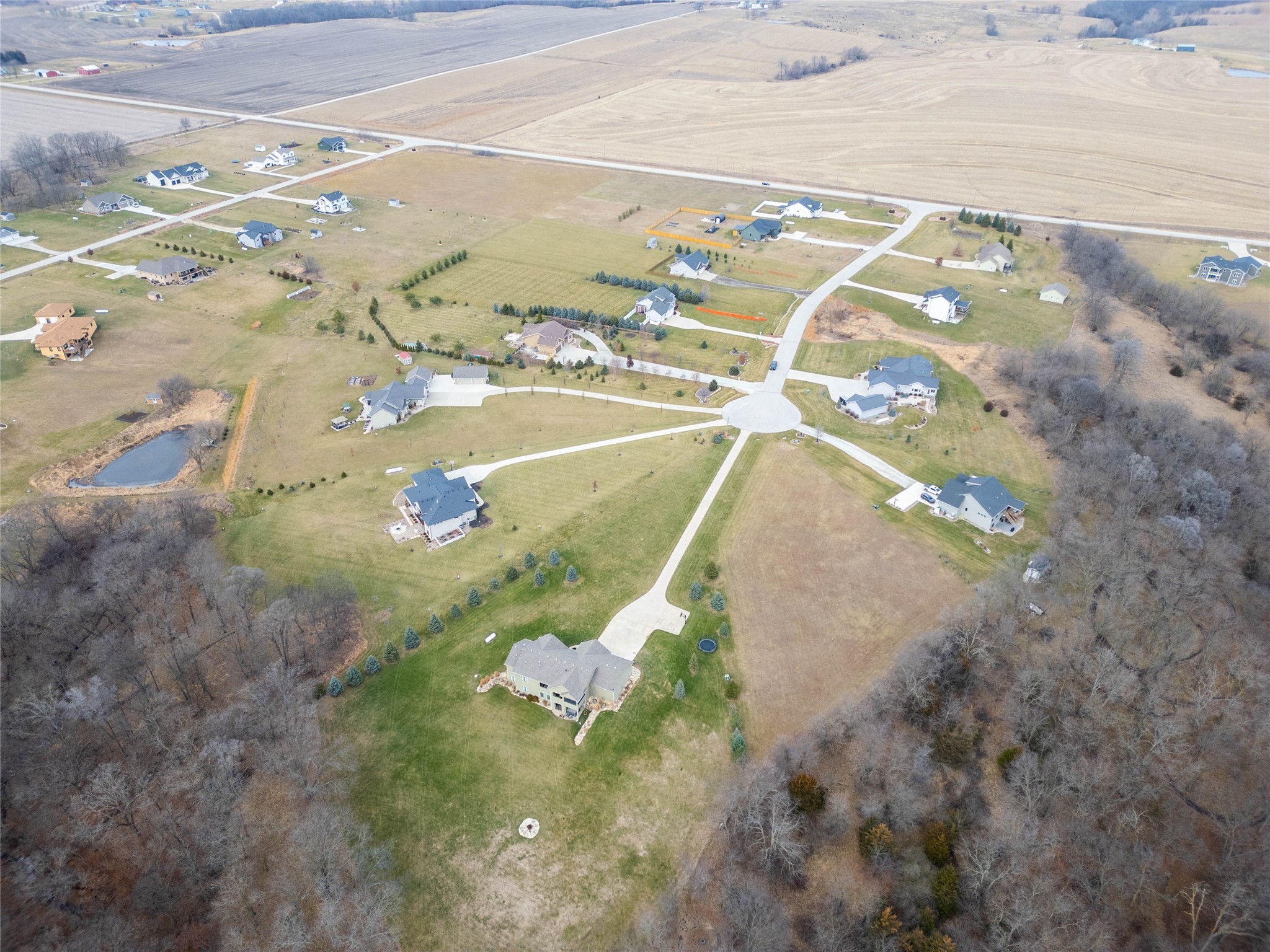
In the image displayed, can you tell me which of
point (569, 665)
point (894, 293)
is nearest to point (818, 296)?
point (894, 293)

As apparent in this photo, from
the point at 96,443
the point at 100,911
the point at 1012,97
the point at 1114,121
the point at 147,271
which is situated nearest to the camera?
the point at 100,911

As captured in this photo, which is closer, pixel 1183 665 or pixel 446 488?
pixel 1183 665

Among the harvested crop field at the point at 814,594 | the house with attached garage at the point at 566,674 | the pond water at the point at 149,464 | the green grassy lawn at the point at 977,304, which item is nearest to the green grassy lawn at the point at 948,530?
the harvested crop field at the point at 814,594

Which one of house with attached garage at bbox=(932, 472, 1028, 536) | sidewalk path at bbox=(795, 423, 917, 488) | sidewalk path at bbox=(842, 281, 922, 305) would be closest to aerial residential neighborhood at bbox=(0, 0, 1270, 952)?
house with attached garage at bbox=(932, 472, 1028, 536)

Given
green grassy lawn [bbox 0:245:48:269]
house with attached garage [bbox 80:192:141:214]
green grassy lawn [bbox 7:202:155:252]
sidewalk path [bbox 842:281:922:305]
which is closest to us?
sidewalk path [bbox 842:281:922:305]

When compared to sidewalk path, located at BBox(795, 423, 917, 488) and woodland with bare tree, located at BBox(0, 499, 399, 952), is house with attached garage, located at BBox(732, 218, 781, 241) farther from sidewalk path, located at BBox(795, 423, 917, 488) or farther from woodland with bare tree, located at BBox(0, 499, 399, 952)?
woodland with bare tree, located at BBox(0, 499, 399, 952)

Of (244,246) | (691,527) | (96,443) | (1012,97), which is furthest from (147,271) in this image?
(1012,97)

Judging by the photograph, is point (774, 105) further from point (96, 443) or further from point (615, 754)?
point (615, 754)
